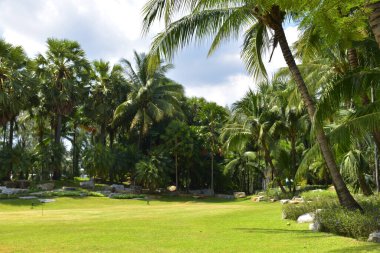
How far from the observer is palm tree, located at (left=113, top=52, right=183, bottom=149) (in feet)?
120

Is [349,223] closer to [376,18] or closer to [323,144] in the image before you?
[323,144]

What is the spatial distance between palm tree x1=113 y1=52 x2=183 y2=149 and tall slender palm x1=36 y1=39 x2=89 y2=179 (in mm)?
4499

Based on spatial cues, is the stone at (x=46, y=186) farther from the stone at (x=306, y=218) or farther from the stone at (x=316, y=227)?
the stone at (x=316, y=227)

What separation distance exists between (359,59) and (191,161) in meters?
25.6

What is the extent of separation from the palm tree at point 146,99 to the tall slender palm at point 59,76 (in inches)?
177

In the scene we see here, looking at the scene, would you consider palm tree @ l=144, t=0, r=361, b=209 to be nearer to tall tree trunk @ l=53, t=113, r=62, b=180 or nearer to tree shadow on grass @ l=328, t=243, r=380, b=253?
tree shadow on grass @ l=328, t=243, r=380, b=253

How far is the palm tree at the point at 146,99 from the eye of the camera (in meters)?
36.4

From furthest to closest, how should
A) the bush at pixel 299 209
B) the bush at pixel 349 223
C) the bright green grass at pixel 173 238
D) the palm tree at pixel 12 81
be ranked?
1. the palm tree at pixel 12 81
2. the bush at pixel 299 209
3. the bush at pixel 349 223
4. the bright green grass at pixel 173 238

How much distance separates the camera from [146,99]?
37844 millimetres

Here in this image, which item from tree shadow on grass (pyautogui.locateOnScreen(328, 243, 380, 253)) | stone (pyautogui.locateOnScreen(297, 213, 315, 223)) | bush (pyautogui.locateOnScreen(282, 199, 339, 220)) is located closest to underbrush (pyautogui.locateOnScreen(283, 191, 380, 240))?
tree shadow on grass (pyautogui.locateOnScreen(328, 243, 380, 253))

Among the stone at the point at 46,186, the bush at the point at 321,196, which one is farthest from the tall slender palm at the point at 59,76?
the bush at the point at 321,196

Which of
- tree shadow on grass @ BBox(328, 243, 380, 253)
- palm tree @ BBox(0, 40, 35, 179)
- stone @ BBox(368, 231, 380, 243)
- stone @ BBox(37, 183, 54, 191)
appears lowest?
tree shadow on grass @ BBox(328, 243, 380, 253)

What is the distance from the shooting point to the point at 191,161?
3766 centimetres

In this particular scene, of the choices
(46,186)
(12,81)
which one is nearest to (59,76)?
(12,81)
